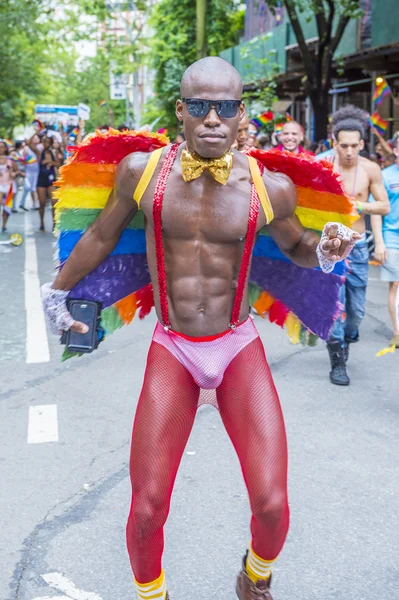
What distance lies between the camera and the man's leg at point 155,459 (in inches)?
112

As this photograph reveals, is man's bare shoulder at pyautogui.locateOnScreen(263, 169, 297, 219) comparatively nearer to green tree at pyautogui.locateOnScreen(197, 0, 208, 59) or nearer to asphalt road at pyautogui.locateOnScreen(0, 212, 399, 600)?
asphalt road at pyautogui.locateOnScreen(0, 212, 399, 600)

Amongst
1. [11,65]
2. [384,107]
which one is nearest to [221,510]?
[384,107]

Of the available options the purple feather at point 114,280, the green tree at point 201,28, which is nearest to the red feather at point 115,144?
the purple feather at point 114,280

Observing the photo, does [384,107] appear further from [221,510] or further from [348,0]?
[221,510]

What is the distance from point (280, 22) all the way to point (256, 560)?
23224 mm

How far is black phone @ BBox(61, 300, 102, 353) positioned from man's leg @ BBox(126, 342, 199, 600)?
37cm

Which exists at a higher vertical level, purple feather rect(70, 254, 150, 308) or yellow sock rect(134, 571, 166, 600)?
purple feather rect(70, 254, 150, 308)

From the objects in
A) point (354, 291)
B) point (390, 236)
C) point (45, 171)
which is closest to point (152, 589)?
point (354, 291)

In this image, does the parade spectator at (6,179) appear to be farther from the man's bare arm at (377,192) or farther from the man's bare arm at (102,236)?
the man's bare arm at (102,236)

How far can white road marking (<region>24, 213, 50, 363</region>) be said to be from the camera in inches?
287

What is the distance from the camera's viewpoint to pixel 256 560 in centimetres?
300

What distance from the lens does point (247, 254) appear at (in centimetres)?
304

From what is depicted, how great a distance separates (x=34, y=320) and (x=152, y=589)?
19.7 ft

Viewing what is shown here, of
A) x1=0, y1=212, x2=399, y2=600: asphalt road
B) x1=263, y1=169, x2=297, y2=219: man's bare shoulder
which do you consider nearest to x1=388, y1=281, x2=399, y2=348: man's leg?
x1=0, y1=212, x2=399, y2=600: asphalt road
